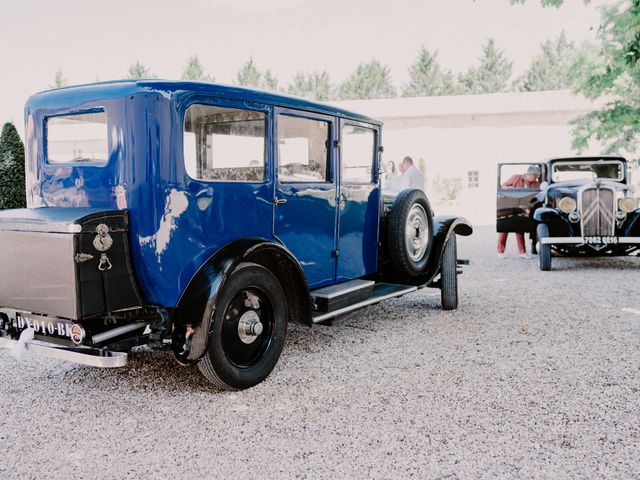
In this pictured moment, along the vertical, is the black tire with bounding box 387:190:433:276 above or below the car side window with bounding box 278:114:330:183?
below

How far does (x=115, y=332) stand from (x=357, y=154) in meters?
2.66

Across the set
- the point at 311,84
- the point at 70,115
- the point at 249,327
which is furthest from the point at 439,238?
the point at 311,84

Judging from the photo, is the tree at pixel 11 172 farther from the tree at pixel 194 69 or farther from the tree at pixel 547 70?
the tree at pixel 547 70

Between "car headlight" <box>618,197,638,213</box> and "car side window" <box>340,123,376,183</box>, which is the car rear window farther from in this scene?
"car headlight" <box>618,197,638,213</box>

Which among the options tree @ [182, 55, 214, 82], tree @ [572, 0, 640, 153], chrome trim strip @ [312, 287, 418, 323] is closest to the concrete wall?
tree @ [572, 0, 640, 153]

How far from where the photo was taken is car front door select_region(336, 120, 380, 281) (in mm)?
5000

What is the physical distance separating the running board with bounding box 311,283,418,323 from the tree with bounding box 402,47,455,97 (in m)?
51.0

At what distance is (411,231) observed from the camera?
5.70m

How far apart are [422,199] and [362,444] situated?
10.5 ft

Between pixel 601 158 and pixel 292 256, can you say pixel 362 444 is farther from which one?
pixel 601 158

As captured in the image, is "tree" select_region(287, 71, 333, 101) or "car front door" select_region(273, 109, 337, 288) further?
"tree" select_region(287, 71, 333, 101)

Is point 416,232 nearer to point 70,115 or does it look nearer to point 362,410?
point 362,410

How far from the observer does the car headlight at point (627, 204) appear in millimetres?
9047

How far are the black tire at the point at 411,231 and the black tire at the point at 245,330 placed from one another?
1.75 m
